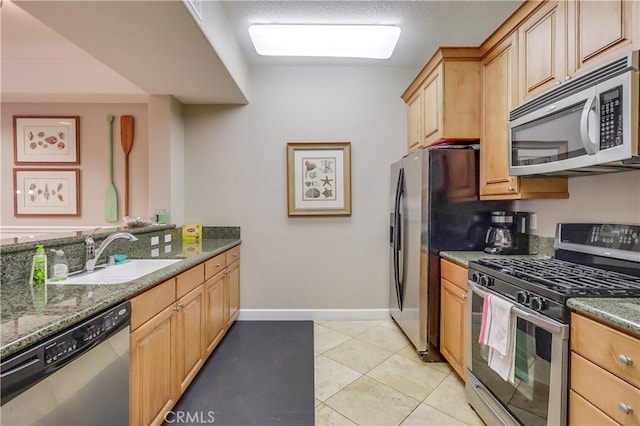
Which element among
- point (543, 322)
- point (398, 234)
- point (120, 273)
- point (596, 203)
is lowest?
point (543, 322)

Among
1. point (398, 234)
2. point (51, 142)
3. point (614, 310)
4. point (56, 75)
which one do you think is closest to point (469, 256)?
point (398, 234)

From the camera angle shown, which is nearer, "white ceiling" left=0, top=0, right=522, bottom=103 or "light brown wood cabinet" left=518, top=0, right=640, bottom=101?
"light brown wood cabinet" left=518, top=0, right=640, bottom=101

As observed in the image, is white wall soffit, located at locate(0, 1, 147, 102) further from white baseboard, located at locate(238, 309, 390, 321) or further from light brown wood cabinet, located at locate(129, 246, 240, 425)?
white baseboard, located at locate(238, 309, 390, 321)

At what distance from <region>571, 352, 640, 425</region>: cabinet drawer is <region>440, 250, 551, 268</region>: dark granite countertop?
0.79 meters

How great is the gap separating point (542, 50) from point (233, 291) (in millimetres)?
3088

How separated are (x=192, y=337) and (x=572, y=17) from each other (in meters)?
2.88

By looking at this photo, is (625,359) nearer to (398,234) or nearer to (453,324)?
(453,324)

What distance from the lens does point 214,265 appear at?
92.2 inches

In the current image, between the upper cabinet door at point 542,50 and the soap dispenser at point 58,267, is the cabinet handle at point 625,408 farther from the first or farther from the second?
the soap dispenser at point 58,267

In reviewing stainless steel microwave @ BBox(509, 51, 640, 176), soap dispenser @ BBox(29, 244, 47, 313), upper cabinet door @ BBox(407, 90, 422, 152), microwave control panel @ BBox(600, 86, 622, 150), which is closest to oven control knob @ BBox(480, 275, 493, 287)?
stainless steel microwave @ BBox(509, 51, 640, 176)

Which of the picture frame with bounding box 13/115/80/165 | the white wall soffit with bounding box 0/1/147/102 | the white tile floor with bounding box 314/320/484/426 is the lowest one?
the white tile floor with bounding box 314/320/484/426

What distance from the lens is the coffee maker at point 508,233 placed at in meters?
2.12

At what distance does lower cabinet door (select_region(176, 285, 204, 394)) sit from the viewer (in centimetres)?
175

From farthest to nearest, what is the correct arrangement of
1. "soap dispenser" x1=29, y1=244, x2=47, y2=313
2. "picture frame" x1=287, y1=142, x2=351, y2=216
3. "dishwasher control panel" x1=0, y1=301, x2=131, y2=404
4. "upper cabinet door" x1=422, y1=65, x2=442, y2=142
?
1. "picture frame" x1=287, y1=142, x2=351, y2=216
2. "upper cabinet door" x1=422, y1=65, x2=442, y2=142
3. "soap dispenser" x1=29, y1=244, x2=47, y2=313
4. "dishwasher control panel" x1=0, y1=301, x2=131, y2=404
